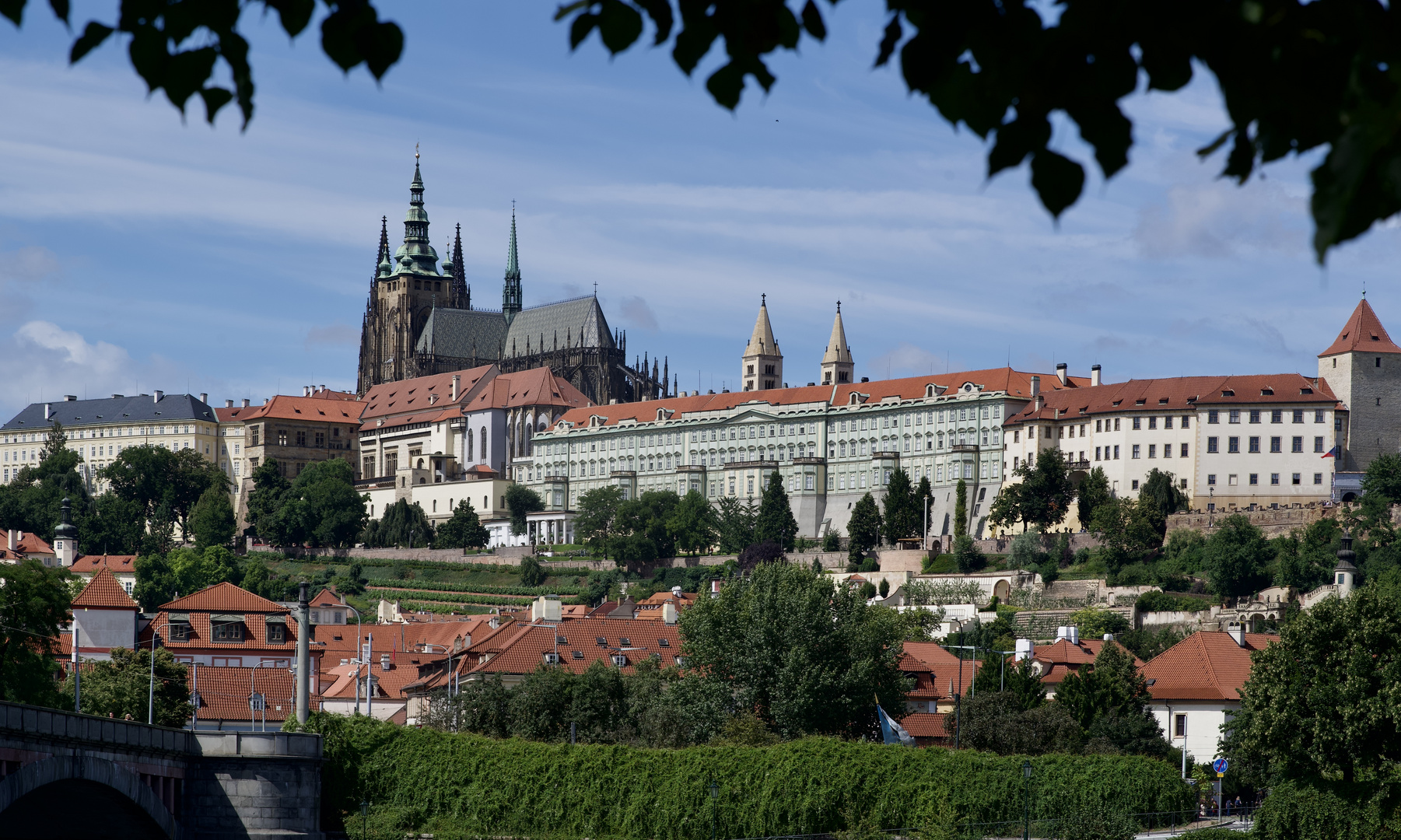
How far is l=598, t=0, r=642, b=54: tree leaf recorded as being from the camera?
6.30 m

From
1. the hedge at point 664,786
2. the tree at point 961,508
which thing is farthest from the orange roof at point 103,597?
the tree at point 961,508

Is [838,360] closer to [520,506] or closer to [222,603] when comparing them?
[520,506]

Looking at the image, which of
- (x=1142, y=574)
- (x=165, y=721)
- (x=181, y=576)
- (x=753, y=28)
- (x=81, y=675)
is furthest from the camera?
(x=181, y=576)

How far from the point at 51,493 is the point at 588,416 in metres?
49.1

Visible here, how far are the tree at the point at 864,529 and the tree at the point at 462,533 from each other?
37521mm

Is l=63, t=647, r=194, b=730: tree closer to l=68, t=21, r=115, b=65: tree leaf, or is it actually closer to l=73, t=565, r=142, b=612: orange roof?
l=73, t=565, r=142, b=612: orange roof

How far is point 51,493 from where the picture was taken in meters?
187

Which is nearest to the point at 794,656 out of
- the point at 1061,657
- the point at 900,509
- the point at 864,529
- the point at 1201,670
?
the point at 1201,670

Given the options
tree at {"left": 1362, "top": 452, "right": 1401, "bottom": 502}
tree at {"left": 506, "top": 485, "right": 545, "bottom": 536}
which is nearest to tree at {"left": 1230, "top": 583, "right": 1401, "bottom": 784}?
tree at {"left": 1362, "top": 452, "right": 1401, "bottom": 502}

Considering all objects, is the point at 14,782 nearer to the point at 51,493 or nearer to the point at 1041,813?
the point at 1041,813

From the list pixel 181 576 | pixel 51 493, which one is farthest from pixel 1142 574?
pixel 51 493

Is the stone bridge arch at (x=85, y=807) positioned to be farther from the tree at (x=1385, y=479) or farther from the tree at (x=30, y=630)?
the tree at (x=1385, y=479)

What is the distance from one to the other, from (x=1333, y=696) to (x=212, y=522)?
13685cm

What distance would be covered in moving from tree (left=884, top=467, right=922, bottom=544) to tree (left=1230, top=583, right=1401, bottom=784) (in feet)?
276
